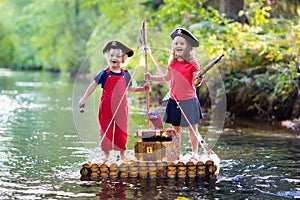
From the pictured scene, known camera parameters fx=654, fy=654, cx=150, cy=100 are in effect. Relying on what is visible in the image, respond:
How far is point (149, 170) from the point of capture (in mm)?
7793

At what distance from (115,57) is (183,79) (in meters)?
0.89

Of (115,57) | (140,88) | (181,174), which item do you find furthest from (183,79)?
(181,174)

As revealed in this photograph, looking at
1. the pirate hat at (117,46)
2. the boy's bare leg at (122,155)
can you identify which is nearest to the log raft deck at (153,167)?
the boy's bare leg at (122,155)

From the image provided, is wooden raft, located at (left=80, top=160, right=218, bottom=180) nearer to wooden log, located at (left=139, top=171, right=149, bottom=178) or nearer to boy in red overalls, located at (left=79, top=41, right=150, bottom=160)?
wooden log, located at (left=139, top=171, right=149, bottom=178)

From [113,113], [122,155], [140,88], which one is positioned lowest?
[122,155]

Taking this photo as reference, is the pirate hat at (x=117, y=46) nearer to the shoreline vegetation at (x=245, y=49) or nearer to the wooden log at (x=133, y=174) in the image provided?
the shoreline vegetation at (x=245, y=49)

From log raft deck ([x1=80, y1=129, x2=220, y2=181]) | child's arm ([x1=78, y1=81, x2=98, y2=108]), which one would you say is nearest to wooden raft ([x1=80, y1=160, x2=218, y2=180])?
log raft deck ([x1=80, y1=129, x2=220, y2=181])

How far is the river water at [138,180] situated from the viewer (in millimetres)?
6992

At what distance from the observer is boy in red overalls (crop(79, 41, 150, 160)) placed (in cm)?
808

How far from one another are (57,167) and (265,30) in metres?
9.38

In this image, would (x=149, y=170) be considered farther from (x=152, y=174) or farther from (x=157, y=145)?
(x=157, y=145)

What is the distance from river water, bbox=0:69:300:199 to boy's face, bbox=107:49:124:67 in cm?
99

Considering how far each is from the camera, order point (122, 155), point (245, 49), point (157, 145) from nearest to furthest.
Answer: point (157, 145)
point (122, 155)
point (245, 49)


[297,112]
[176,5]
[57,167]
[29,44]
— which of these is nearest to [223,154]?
[57,167]
